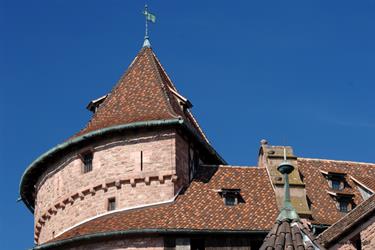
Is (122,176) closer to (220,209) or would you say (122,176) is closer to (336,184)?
(220,209)

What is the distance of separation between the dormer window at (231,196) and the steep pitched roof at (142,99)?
3007 mm

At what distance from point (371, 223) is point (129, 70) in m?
14.8

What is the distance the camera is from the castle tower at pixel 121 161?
113 ft

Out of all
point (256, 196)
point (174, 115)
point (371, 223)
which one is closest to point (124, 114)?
point (174, 115)

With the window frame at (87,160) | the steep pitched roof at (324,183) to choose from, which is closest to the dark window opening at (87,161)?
the window frame at (87,160)

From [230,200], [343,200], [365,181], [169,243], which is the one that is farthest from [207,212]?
[365,181]

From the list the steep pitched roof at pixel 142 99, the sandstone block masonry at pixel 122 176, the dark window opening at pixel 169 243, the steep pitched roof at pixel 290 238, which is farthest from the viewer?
the steep pitched roof at pixel 142 99

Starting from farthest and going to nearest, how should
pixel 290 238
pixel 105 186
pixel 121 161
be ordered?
pixel 121 161
pixel 105 186
pixel 290 238

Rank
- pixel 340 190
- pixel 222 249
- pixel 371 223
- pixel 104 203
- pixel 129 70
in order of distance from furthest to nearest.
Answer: pixel 129 70 → pixel 340 190 → pixel 104 203 → pixel 222 249 → pixel 371 223

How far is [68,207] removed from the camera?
117 ft

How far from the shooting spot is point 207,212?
33.6 m

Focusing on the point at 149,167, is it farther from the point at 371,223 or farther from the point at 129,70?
the point at 371,223

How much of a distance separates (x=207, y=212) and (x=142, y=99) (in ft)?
19.0

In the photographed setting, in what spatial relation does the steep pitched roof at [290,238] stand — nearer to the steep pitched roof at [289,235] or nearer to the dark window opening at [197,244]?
the steep pitched roof at [289,235]
